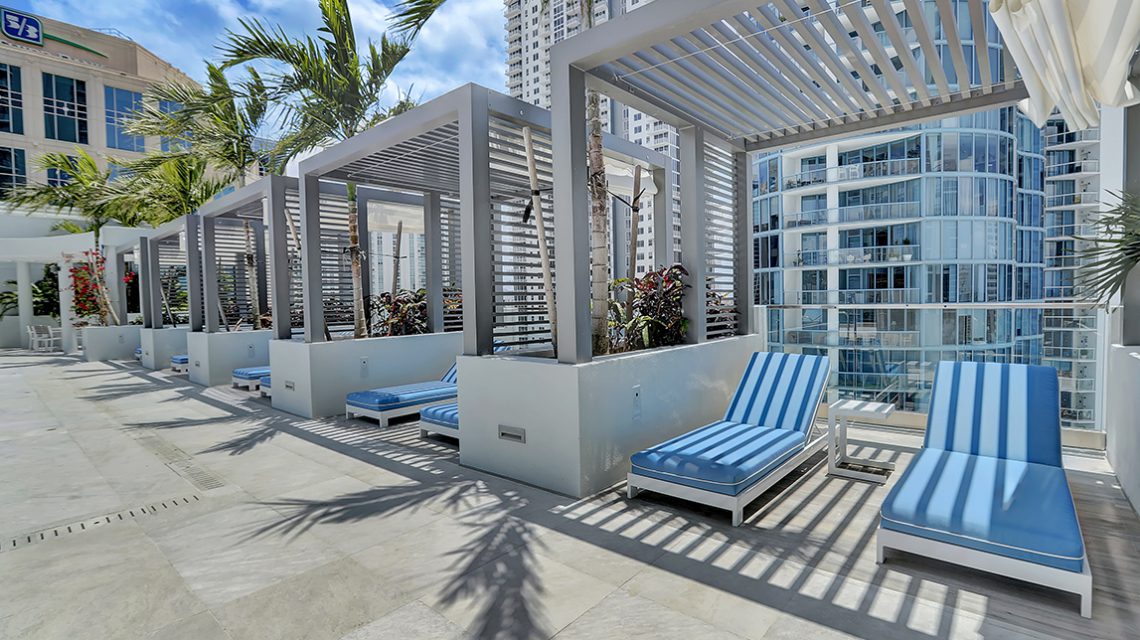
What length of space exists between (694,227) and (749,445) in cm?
245

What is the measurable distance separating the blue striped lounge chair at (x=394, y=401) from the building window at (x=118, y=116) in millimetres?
28099

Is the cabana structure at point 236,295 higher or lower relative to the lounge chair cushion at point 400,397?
higher

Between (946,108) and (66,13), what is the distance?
38325mm

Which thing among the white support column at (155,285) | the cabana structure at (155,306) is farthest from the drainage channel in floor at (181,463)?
the white support column at (155,285)

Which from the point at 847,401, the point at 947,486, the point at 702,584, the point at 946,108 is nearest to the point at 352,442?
the point at 702,584

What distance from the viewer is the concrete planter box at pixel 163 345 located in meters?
13.2

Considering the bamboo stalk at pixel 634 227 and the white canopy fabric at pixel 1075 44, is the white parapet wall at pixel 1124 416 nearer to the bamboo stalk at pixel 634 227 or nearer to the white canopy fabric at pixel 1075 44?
the white canopy fabric at pixel 1075 44

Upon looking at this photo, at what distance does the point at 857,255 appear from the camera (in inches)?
1168

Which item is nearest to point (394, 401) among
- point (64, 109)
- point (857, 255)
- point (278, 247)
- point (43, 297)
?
point (278, 247)

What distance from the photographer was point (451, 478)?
14.7ft

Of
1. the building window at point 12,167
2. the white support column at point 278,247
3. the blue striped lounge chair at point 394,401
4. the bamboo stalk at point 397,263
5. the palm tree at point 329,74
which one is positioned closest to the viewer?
the blue striped lounge chair at point 394,401

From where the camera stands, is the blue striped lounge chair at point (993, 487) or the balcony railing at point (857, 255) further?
the balcony railing at point (857, 255)

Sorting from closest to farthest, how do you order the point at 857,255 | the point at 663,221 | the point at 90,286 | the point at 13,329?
the point at 663,221 → the point at 90,286 → the point at 13,329 → the point at 857,255

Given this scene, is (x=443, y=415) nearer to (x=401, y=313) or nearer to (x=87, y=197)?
(x=401, y=313)
